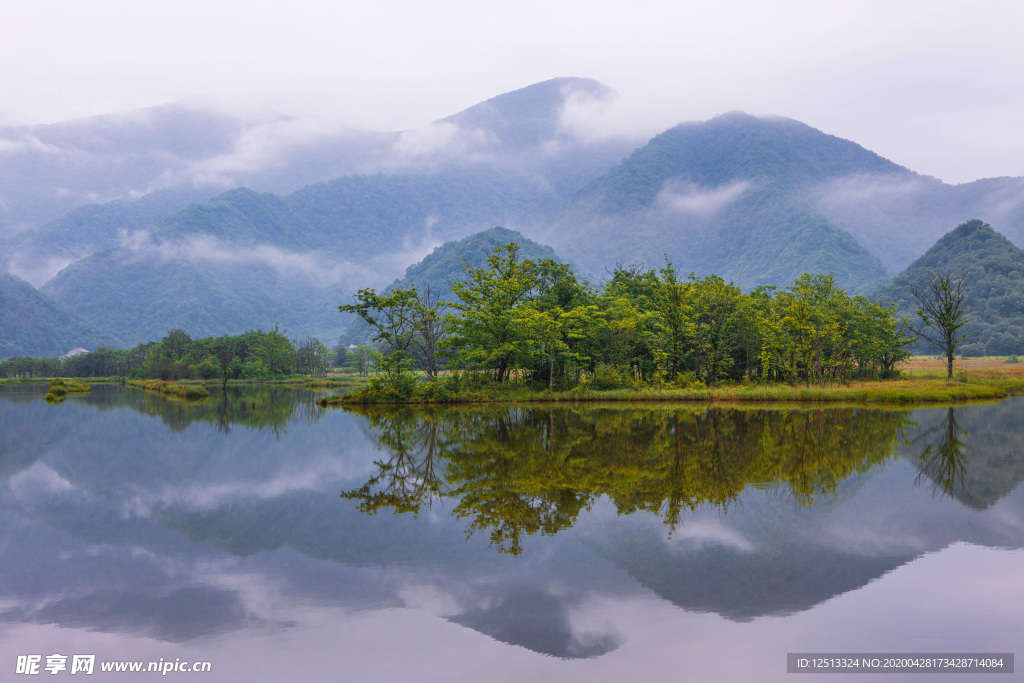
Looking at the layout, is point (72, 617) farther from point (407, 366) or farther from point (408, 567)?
point (407, 366)

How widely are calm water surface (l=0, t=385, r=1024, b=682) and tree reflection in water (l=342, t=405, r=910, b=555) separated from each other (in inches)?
4.1

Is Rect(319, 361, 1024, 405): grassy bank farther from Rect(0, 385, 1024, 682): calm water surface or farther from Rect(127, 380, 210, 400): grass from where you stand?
Rect(127, 380, 210, 400): grass

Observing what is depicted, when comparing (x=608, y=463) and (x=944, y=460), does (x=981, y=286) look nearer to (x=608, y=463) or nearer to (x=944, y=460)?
(x=944, y=460)

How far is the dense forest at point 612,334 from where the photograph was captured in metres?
37.6

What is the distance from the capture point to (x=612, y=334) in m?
39.5

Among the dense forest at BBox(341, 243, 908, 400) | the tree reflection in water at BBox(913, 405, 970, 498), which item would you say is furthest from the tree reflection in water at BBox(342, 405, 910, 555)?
the dense forest at BBox(341, 243, 908, 400)

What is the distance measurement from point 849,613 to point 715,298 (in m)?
35.3

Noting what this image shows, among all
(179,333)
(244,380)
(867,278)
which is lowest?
(244,380)

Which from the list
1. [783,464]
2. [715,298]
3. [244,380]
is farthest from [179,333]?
[783,464]

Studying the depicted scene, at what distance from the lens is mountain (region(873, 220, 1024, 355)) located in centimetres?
9375

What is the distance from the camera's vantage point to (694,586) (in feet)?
24.6

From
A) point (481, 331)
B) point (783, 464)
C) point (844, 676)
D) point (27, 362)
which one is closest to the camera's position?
point (844, 676)

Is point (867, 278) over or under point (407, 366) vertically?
over

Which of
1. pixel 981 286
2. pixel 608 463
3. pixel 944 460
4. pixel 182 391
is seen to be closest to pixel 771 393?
pixel 944 460
